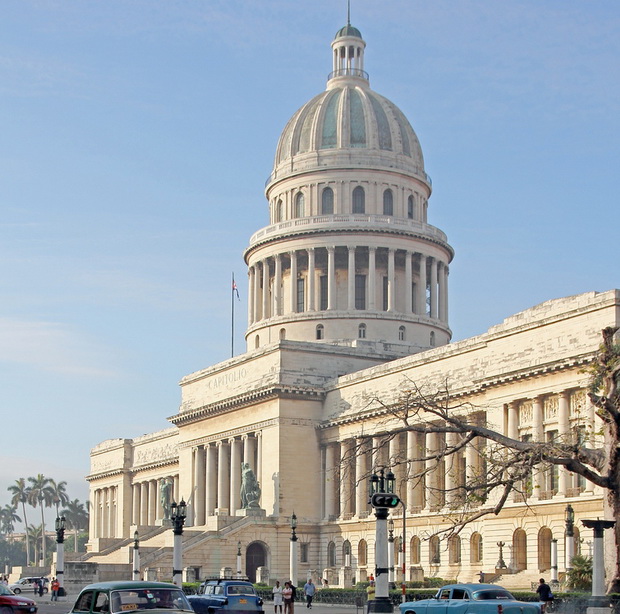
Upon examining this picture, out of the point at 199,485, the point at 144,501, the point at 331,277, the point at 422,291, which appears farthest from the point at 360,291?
the point at 144,501

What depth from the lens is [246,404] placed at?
92875 millimetres

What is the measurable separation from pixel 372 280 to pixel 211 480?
831 inches

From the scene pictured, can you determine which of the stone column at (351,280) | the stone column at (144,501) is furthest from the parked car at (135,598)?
the stone column at (144,501)

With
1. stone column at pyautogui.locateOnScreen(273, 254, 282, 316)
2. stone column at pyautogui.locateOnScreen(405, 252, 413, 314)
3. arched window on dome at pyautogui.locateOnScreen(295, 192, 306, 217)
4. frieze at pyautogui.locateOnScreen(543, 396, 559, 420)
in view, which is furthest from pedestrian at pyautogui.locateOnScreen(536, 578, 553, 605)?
arched window on dome at pyautogui.locateOnScreen(295, 192, 306, 217)

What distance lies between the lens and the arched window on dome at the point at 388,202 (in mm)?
106062

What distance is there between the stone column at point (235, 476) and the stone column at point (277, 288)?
51.1ft

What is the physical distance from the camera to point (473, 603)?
109 ft

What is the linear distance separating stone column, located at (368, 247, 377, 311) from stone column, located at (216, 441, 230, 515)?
55.7 ft

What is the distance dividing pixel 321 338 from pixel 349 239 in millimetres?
8602

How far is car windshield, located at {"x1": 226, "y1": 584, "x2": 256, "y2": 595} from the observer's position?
39.0m

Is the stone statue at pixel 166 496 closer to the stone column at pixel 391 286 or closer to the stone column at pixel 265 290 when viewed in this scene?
the stone column at pixel 265 290

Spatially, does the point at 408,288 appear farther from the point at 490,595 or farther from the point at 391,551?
the point at 490,595

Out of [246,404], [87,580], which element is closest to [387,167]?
[246,404]

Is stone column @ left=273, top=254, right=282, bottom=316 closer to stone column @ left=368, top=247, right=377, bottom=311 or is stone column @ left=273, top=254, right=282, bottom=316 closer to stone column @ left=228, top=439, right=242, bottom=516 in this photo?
stone column @ left=368, top=247, right=377, bottom=311
